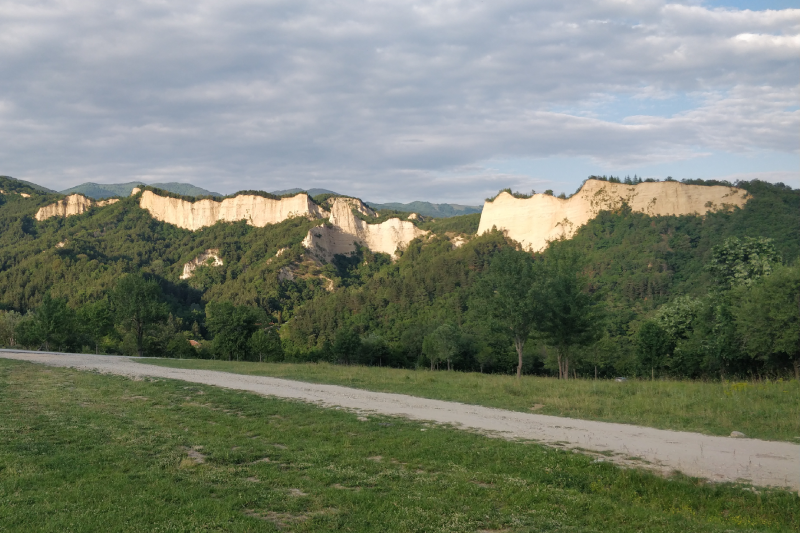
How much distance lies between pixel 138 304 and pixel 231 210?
351 ft

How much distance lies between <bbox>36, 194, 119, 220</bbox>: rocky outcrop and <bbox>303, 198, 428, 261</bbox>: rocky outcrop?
74.6 meters

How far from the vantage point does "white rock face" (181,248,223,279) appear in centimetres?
12199

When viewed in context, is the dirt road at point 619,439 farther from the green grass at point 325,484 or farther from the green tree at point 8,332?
the green tree at point 8,332

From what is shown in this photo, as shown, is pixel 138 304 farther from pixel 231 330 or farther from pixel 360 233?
pixel 360 233

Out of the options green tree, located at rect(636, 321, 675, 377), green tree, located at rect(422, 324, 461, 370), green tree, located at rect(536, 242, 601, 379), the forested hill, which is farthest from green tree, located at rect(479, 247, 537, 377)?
green tree, located at rect(422, 324, 461, 370)

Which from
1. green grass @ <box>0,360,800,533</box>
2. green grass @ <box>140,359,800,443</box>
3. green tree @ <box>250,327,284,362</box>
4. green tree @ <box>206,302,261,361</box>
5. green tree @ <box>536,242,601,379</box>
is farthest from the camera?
green tree @ <box>250,327,284,362</box>

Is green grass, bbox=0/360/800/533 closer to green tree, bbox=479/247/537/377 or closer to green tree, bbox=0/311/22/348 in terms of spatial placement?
green tree, bbox=479/247/537/377

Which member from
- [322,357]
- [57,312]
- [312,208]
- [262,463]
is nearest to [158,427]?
[262,463]

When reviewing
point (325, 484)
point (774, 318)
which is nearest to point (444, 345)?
point (774, 318)

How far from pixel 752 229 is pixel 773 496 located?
71.1 meters

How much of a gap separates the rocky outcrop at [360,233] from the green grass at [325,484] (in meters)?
122

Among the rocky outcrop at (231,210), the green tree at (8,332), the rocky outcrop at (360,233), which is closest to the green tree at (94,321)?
the green tree at (8,332)

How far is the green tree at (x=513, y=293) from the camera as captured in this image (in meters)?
22.7

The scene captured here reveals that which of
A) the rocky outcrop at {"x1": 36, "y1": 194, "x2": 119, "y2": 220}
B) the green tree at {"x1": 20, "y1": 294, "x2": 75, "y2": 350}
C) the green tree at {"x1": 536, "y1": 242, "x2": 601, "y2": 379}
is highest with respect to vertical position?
the rocky outcrop at {"x1": 36, "y1": 194, "x2": 119, "y2": 220}
